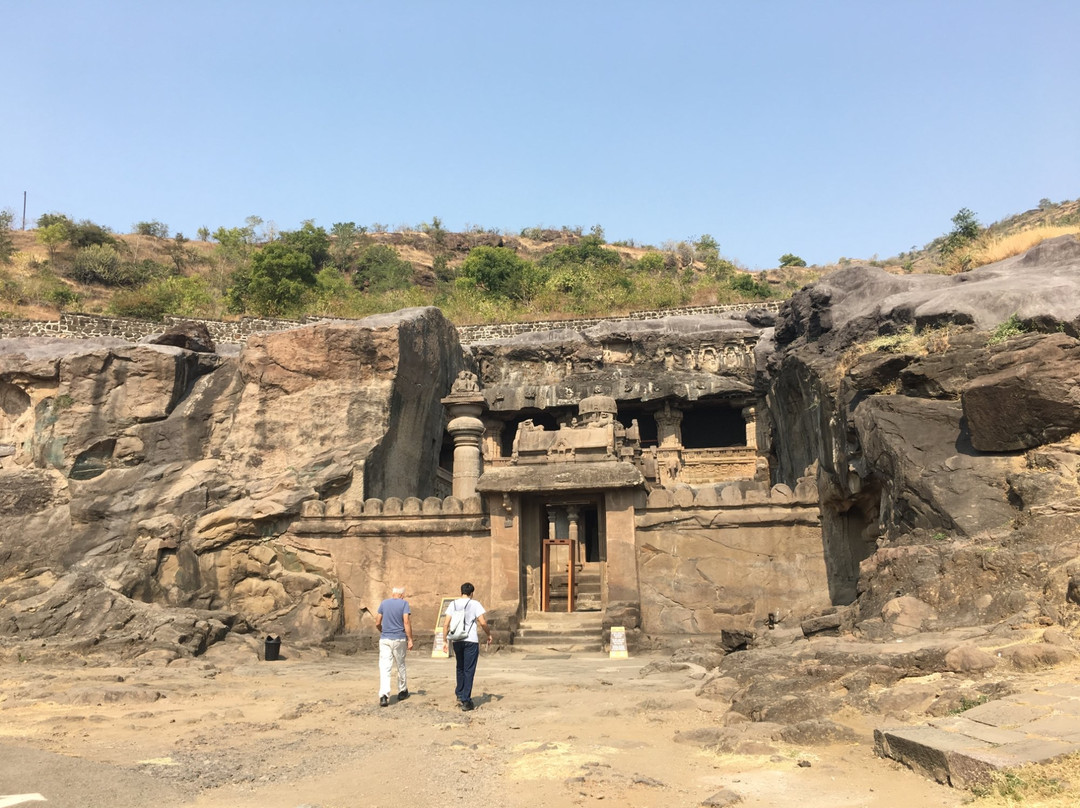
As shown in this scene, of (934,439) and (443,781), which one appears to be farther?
(934,439)

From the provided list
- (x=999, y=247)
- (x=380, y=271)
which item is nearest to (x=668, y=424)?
(x=999, y=247)

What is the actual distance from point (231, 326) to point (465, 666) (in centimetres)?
2480

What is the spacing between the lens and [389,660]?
773 centimetres

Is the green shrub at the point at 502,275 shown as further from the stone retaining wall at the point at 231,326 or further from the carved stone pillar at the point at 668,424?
the carved stone pillar at the point at 668,424

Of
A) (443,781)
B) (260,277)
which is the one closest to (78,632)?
(443,781)

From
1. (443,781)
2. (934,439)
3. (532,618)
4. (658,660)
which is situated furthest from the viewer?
(532,618)

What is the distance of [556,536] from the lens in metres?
22.7

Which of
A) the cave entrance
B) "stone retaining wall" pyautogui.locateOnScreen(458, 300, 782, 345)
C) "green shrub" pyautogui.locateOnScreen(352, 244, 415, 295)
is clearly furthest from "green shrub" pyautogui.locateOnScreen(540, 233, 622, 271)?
the cave entrance

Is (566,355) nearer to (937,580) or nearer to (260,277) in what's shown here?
(260,277)

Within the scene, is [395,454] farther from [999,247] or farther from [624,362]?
[624,362]

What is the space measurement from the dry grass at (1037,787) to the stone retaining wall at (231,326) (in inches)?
916

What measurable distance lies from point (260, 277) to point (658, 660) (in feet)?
111

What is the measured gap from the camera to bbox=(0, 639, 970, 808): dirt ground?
14.9 ft

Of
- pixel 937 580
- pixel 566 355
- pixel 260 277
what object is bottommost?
pixel 937 580
